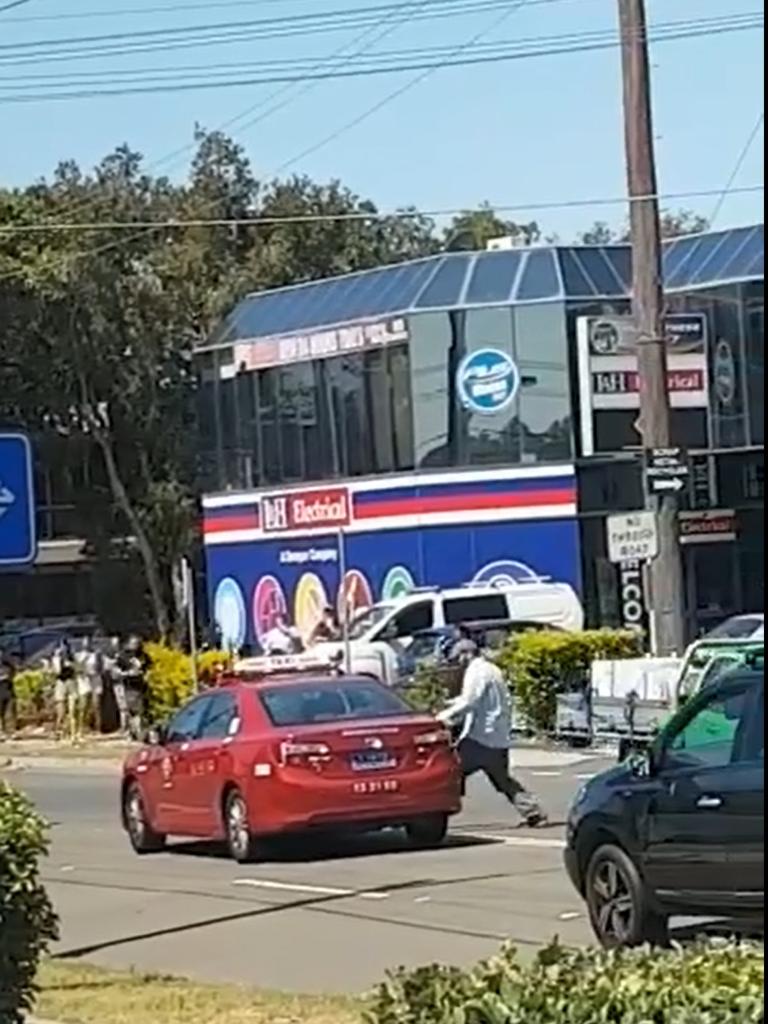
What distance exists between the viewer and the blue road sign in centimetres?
1152

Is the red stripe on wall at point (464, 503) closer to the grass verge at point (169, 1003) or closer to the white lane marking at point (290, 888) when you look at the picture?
the white lane marking at point (290, 888)

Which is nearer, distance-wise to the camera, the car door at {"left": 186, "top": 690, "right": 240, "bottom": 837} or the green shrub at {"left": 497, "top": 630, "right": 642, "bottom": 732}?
the car door at {"left": 186, "top": 690, "right": 240, "bottom": 837}

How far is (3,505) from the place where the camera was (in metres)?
11.6

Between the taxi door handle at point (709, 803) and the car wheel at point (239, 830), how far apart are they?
289 inches

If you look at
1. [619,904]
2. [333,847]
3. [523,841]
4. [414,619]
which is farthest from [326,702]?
[414,619]

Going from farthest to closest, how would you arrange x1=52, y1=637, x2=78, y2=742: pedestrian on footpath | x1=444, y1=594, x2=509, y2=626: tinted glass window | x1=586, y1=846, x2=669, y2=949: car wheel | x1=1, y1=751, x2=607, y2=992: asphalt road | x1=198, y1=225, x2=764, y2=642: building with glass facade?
1. x1=198, y1=225, x2=764, y2=642: building with glass facade
2. x1=52, y1=637, x2=78, y2=742: pedestrian on footpath
3. x1=444, y1=594, x2=509, y2=626: tinted glass window
4. x1=1, y1=751, x2=607, y2=992: asphalt road
5. x1=586, y1=846, x2=669, y2=949: car wheel

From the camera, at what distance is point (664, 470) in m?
27.0

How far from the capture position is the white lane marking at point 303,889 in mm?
17469

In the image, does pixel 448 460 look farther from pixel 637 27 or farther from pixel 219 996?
pixel 219 996

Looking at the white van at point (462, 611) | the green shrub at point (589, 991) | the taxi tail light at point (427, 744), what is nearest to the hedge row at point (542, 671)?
the white van at point (462, 611)

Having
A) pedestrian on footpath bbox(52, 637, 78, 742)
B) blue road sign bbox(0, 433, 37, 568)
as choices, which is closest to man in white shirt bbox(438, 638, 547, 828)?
blue road sign bbox(0, 433, 37, 568)

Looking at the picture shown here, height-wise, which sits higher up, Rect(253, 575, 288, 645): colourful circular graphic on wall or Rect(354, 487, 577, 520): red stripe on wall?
Rect(354, 487, 577, 520): red stripe on wall

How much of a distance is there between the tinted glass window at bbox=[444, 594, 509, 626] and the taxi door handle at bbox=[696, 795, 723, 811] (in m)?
26.3

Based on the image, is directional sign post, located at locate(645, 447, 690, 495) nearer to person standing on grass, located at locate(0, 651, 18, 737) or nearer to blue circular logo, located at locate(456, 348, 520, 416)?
person standing on grass, located at locate(0, 651, 18, 737)
